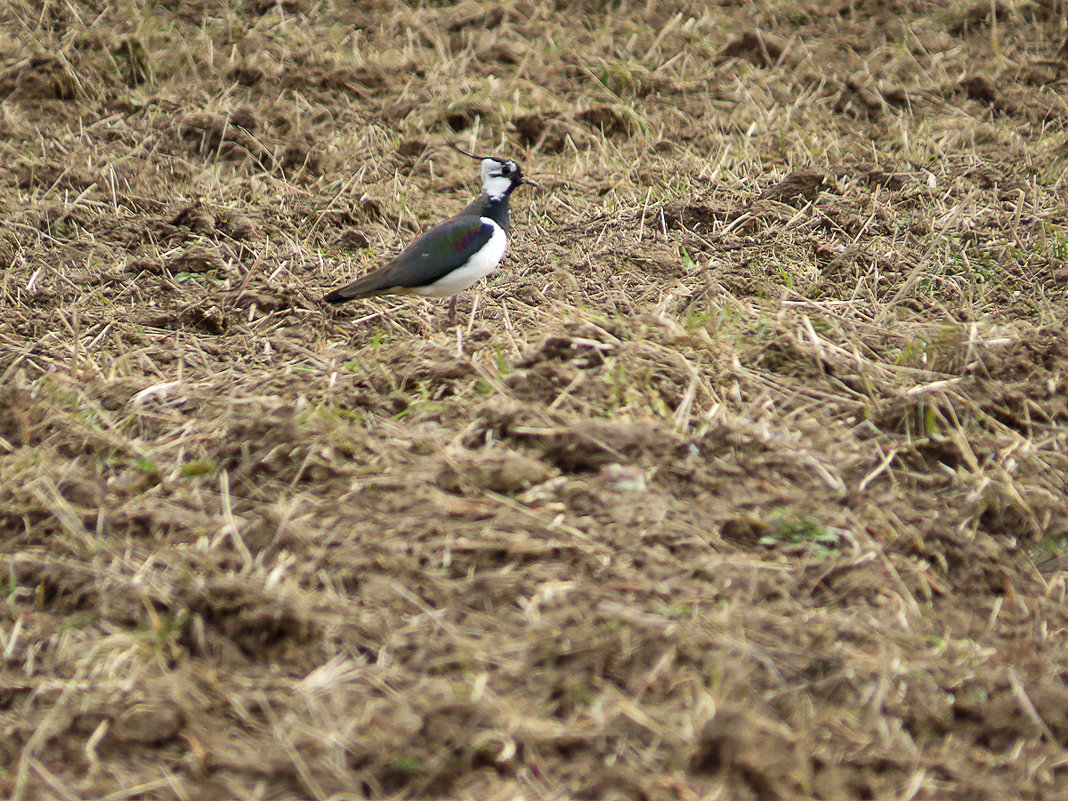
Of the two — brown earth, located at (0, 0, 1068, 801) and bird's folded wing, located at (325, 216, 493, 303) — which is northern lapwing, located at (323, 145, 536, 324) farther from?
brown earth, located at (0, 0, 1068, 801)

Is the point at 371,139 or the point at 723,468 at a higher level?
the point at 723,468

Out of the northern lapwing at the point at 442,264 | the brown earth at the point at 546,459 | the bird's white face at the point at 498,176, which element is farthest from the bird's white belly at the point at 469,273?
the bird's white face at the point at 498,176

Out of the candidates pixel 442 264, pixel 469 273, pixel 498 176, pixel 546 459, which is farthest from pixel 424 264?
pixel 546 459

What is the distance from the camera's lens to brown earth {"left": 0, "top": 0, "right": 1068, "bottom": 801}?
2.84m

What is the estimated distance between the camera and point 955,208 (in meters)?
5.73

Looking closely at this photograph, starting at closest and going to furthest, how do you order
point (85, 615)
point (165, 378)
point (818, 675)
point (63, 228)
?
1. point (818, 675)
2. point (85, 615)
3. point (165, 378)
4. point (63, 228)

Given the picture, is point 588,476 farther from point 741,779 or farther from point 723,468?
point 741,779

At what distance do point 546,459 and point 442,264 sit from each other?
152cm

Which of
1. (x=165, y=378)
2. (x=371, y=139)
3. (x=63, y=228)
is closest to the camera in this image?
(x=165, y=378)

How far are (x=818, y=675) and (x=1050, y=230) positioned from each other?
134 inches

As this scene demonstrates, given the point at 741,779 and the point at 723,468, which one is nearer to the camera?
the point at 741,779

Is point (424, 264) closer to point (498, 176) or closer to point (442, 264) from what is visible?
point (442, 264)

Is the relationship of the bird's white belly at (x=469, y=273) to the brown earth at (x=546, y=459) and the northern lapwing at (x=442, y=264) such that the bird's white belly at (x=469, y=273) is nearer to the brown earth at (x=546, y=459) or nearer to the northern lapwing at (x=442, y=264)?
the northern lapwing at (x=442, y=264)

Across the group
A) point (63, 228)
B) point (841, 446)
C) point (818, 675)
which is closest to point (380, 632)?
point (818, 675)
